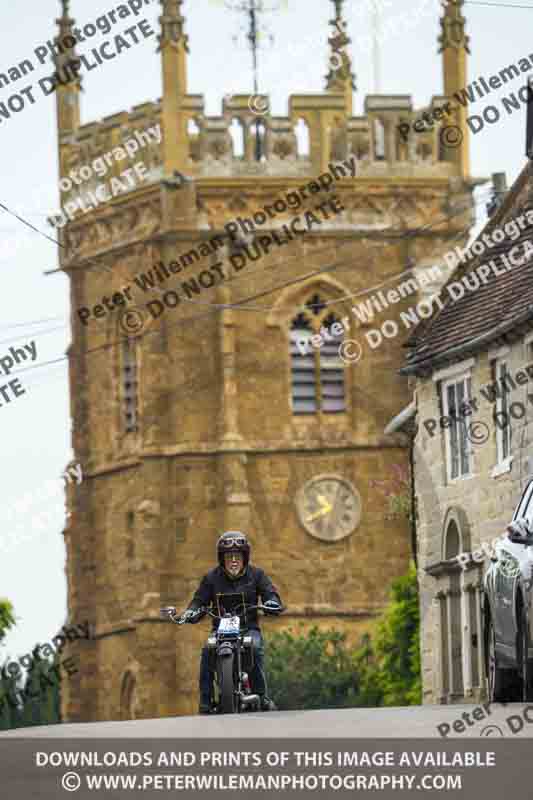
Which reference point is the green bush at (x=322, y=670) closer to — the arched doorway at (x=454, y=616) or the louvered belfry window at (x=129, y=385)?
the louvered belfry window at (x=129, y=385)

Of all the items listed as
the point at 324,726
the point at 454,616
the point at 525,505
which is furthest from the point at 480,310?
the point at 324,726

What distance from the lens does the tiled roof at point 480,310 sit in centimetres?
3759

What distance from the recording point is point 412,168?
70500 millimetres

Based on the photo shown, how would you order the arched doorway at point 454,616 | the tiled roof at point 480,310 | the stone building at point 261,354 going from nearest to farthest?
the tiled roof at point 480,310, the arched doorway at point 454,616, the stone building at point 261,354

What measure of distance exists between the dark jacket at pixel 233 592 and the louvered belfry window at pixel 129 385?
168 feet

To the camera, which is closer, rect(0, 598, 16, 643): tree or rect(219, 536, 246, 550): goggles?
rect(219, 536, 246, 550): goggles

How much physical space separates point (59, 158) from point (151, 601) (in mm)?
11861

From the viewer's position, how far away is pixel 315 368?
230ft

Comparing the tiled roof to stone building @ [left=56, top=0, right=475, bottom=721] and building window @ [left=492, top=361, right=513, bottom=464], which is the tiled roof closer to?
building window @ [left=492, top=361, right=513, bottom=464]

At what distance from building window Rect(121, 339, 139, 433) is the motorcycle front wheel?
51.9m

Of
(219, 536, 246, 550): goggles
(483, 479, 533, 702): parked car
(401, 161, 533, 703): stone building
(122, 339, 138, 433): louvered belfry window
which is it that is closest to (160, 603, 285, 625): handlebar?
(219, 536, 246, 550): goggles

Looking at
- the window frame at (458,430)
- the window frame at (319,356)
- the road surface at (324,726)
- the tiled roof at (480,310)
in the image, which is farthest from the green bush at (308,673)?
the road surface at (324,726)

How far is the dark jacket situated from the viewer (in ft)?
63.7

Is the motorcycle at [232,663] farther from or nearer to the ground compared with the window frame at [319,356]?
nearer to the ground
